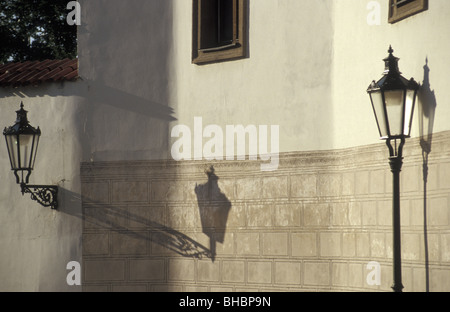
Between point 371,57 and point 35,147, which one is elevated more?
point 371,57

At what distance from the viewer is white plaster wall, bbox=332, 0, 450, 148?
7316 millimetres

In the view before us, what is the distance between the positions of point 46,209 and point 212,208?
2284 millimetres

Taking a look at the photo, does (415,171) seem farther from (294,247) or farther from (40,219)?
(40,219)

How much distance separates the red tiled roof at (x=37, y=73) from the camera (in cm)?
1035

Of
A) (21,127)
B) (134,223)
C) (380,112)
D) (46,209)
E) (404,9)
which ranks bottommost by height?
(134,223)

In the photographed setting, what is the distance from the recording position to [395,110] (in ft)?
24.0

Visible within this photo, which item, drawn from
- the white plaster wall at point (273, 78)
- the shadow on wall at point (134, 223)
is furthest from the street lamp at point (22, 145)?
the white plaster wall at point (273, 78)

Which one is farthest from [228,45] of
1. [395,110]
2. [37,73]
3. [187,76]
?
[395,110]

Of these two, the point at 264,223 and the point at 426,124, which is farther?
the point at 264,223

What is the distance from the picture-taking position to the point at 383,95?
289 inches

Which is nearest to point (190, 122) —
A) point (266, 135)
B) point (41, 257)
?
point (266, 135)

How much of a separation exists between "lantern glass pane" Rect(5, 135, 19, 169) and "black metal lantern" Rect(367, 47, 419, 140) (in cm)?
465

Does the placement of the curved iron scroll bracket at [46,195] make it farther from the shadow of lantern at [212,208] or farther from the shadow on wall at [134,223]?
the shadow of lantern at [212,208]

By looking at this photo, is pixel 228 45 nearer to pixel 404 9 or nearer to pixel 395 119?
pixel 404 9
